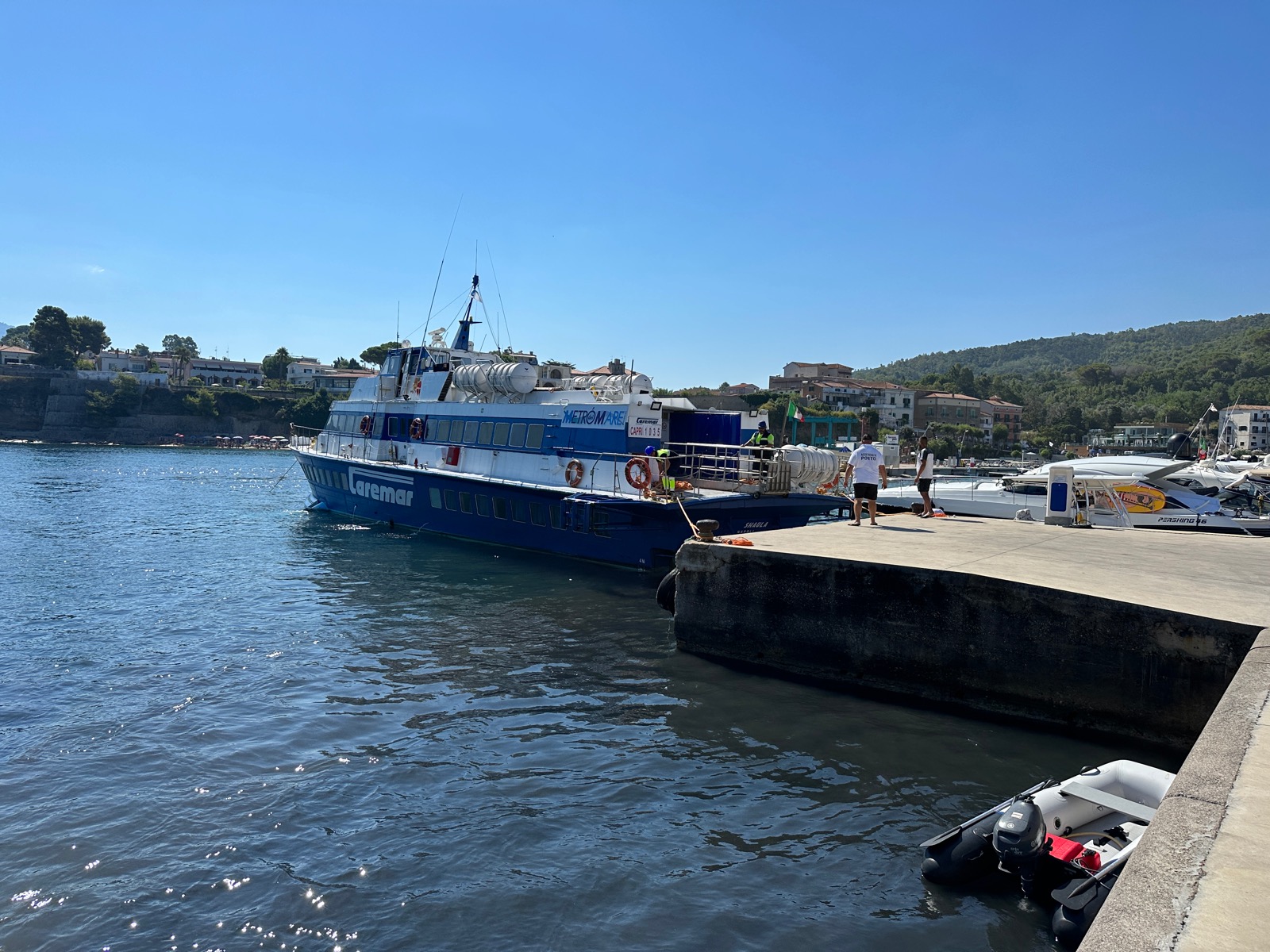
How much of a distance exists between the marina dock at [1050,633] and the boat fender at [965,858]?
1.63 metres

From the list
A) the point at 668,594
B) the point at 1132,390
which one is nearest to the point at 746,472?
the point at 668,594

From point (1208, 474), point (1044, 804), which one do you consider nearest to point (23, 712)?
point (1044, 804)

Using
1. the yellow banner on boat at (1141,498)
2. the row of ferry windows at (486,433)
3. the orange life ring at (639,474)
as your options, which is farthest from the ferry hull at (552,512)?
the yellow banner on boat at (1141,498)

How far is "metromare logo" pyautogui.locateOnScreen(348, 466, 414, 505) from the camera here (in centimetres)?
2542

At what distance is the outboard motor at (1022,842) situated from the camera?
5.96 metres

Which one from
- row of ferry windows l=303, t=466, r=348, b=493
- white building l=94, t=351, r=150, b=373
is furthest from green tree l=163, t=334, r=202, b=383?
row of ferry windows l=303, t=466, r=348, b=493

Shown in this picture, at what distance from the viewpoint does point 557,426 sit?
856 inches

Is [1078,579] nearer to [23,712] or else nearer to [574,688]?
[574,688]

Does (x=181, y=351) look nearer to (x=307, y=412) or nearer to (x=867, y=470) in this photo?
(x=307, y=412)

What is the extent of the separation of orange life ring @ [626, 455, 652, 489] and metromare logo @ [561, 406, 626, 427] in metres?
1.46

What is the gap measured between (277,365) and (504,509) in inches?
5152

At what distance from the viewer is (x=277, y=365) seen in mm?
139000

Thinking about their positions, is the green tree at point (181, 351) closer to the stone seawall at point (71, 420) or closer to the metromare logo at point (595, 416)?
the stone seawall at point (71, 420)

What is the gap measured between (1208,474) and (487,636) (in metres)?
30.0
